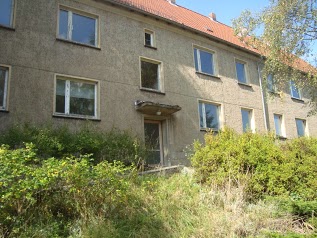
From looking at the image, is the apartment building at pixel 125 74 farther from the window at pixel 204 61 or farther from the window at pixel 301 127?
the window at pixel 301 127

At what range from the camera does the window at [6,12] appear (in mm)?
10242

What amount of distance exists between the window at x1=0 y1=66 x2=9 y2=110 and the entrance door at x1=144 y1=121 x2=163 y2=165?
17.7ft

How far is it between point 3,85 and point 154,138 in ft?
20.0

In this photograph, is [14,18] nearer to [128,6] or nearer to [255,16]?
[128,6]

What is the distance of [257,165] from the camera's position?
7469 mm

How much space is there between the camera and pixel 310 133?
798 inches

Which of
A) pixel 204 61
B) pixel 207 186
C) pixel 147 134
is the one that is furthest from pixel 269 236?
pixel 204 61

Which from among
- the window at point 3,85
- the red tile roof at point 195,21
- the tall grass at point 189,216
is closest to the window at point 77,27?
the window at point 3,85

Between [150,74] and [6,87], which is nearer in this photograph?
[6,87]

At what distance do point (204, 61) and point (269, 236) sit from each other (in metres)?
12.1

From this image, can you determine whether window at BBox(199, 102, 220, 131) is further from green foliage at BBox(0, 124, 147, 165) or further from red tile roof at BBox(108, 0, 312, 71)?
green foliage at BBox(0, 124, 147, 165)

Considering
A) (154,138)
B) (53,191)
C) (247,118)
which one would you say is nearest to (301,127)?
(247,118)

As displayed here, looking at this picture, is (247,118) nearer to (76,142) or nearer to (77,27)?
(77,27)

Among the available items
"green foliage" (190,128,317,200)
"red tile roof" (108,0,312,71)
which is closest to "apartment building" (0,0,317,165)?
"red tile roof" (108,0,312,71)
